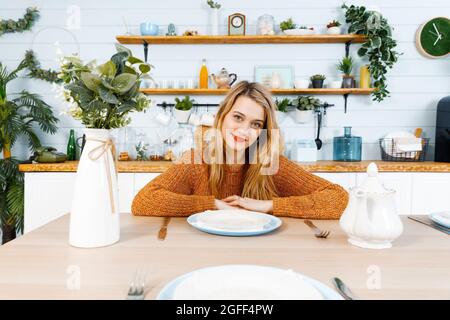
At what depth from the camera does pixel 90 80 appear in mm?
804

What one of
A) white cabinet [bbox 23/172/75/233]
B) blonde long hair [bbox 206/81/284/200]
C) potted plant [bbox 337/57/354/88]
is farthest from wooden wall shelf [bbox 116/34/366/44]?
blonde long hair [bbox 206/81/284/200]

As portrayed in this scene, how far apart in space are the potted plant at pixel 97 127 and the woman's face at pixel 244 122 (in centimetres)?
79

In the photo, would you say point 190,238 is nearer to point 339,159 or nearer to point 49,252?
point 49,252

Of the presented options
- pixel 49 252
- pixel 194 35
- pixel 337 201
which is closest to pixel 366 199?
pixel 337 201

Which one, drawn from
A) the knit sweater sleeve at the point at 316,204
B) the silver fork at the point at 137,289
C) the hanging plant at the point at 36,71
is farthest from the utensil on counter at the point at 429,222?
the hanging plant at the point at 36,71

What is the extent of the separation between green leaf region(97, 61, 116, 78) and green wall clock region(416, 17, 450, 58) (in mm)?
2979

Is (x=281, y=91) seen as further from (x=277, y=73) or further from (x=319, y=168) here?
(x=319, y=168)

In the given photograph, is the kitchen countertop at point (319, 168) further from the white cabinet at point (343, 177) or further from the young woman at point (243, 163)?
the young woman at point (243, 163)

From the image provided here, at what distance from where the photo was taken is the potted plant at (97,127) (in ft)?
2.70

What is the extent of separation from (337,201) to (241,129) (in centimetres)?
58

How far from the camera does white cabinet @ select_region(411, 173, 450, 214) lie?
257 centimetres

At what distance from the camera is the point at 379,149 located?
312 centimetres

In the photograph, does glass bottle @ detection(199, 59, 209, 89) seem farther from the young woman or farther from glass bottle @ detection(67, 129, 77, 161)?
the young woman

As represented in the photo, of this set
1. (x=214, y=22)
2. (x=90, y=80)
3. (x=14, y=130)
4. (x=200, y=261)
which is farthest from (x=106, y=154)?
(x=214, y=22)
